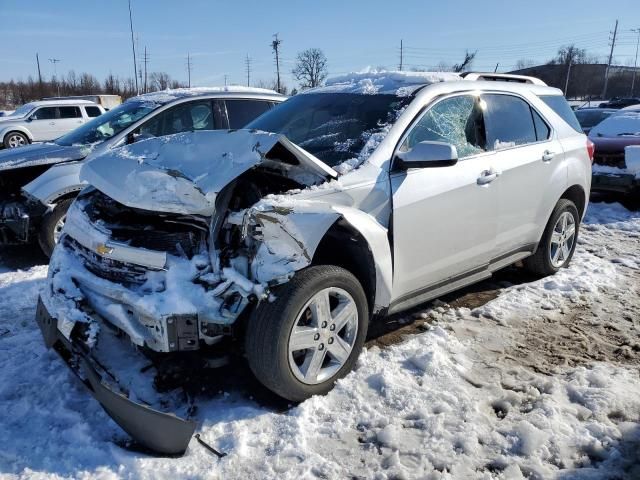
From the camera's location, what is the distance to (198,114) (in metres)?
6.09

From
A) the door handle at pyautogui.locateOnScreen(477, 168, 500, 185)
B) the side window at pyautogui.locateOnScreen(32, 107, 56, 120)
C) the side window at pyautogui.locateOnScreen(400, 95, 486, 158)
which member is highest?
the side window at pyautogui.locateOnScreen(400, 95, 486, 158)

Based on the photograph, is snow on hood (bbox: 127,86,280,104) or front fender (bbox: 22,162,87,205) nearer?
front fender (bbox: 22,162,87,205)

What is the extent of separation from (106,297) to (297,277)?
1.03 m

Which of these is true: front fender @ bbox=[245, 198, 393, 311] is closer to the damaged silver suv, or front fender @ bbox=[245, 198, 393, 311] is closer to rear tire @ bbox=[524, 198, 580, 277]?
the damaged silver suv

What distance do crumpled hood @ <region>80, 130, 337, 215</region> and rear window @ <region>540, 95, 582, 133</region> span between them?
295cm

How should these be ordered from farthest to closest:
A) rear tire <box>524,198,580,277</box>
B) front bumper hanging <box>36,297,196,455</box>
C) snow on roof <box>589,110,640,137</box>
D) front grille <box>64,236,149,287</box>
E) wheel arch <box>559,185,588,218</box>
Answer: snow on roof <box>589,110,640,137</box> → wheel arch <box>559,185,588,218</box> → rear tire <box>524,198,580,277</box> → front grille <box>64,236,149,287</box> → front bumper hanging <box>36,297,196,455</box>

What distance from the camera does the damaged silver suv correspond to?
8.63ft

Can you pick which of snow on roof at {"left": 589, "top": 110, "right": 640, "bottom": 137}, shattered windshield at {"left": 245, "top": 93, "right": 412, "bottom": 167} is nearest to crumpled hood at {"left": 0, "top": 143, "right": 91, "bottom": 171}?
shattered windshield at {"left": 245, "top": 93, "right": 412, "bottom": 167}

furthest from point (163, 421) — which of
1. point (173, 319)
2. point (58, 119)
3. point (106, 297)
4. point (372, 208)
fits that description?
point (58, 119)

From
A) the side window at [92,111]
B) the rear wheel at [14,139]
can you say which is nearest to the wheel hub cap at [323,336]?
the rear wheel at [14,139]

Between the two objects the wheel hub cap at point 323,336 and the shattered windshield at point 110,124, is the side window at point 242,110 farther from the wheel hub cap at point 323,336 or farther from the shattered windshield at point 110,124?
the wheel hub cap at point 323,336

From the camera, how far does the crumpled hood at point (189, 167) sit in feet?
9.08

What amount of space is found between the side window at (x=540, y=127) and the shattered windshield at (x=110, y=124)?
13.2 feet

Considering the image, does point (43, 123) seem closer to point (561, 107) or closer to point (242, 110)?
point (242, 110)
